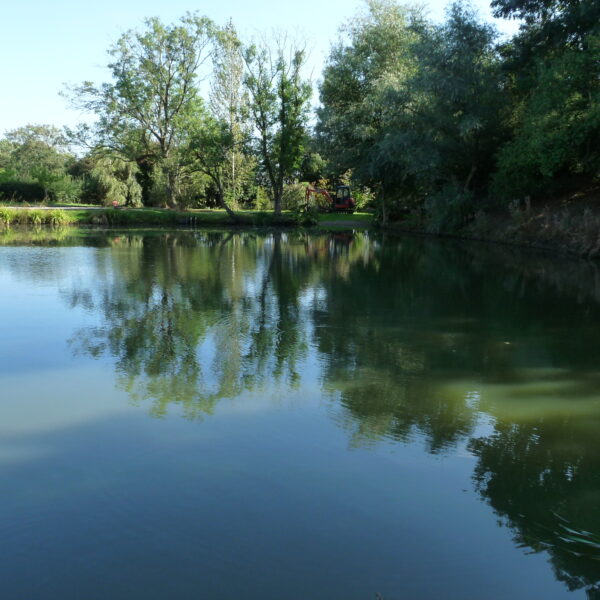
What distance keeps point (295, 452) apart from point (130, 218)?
3596 cm

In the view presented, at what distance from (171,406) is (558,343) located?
18.3 feet

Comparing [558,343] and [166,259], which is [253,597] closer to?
[558,343]

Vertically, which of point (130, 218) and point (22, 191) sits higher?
point (22, 191)

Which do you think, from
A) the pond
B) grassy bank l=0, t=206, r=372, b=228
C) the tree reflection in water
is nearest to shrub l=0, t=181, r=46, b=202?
grassy bank l=0, t=206, r=372, b=228

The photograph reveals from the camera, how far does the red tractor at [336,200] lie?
51.8 m

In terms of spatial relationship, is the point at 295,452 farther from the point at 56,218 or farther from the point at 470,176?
the point at 56,218

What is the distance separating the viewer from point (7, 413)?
5.48 meters

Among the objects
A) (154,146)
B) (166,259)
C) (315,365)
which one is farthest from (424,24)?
(315,365)

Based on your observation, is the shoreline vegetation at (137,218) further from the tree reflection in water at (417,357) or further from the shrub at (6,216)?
the tree reflection in water at (417,357)

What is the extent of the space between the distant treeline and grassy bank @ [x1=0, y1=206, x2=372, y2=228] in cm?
247

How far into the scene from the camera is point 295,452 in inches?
188

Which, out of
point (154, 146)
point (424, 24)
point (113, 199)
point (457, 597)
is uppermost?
point (424, 24)

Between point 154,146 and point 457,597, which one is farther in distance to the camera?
point 154,146

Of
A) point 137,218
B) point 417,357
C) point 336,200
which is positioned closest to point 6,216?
point 137,218
